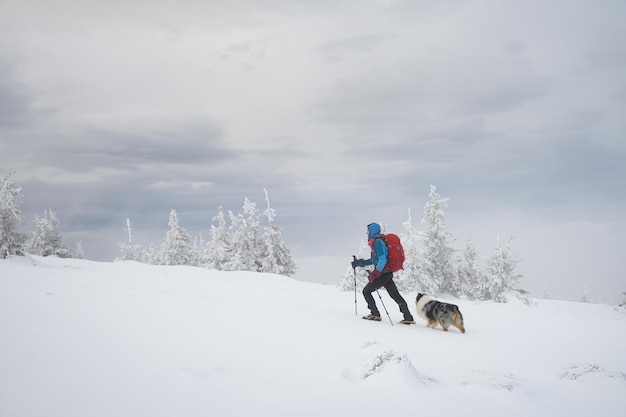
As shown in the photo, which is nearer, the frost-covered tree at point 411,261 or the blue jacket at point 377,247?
the blue jacket at point 377,247

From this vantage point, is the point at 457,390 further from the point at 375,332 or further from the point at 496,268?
the point at 496,268

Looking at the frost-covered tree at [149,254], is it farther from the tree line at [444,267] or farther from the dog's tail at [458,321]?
the dog's tail at [458,321]

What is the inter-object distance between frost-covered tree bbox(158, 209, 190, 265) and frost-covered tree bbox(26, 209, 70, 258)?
514 inches

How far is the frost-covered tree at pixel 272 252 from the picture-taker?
145ft

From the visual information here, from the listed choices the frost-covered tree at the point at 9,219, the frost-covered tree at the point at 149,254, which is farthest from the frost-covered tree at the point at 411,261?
the frost-covered tree at the point at 149,254

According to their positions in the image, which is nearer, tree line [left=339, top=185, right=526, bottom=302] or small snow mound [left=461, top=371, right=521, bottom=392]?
small snow mound [left=461, top=371, right=521, bottom=392]

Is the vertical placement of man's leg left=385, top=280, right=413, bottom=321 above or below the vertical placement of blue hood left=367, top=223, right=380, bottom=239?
below

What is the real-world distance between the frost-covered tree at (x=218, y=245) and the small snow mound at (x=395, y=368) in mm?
44833

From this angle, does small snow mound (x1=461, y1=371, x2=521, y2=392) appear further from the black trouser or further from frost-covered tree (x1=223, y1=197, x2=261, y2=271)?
frost-covered tree (x1=223, y1=197, x2=261, y2=271)

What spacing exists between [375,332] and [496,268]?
29.8 metres

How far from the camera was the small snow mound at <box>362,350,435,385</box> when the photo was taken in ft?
13.1

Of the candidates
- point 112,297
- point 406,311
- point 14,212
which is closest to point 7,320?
point 112,297

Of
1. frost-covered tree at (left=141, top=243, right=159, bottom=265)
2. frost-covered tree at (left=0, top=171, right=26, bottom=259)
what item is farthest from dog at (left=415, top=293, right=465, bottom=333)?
frost-covered tree at (left=141, top=243, right=159, bottom=265)

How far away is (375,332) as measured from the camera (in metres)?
6.95
